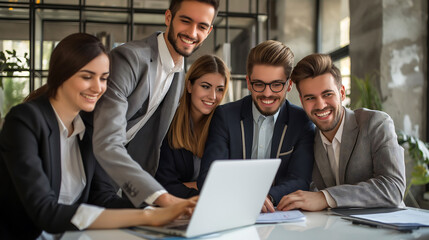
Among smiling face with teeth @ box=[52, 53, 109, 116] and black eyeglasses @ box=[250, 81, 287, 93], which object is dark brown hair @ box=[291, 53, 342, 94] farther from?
smiling face with teeth @ box=[52, 53, 109, 116]

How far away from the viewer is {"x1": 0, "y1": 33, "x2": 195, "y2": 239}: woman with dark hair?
1.27 meters

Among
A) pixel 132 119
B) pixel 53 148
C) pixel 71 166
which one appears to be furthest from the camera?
pixel 132 119

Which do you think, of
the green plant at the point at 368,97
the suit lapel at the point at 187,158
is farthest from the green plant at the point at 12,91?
the green plant at the point at 368,97

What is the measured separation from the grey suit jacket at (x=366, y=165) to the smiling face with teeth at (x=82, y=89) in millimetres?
979

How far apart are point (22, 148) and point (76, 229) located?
0.30 meters

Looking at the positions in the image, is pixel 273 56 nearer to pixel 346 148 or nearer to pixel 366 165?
pixel 346 148

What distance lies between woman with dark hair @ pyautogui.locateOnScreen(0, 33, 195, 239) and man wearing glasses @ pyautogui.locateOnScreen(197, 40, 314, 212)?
1.88 ft

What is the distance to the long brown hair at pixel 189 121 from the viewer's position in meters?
2.18

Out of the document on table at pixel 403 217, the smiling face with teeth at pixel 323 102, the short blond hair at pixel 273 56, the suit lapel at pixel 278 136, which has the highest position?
the short blond hair at pixel 273 56

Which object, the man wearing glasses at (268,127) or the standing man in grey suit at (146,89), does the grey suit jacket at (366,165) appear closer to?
the man wearing glasses at (268,127)

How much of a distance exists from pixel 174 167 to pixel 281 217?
81 centimetres

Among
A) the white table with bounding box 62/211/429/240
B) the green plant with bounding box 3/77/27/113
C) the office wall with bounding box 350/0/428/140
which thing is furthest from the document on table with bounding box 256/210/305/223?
the green plant with bounding box 3/77/27/113

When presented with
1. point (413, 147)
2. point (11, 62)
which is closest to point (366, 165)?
point (413, 147)

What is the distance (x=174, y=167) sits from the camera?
2.18 meters
